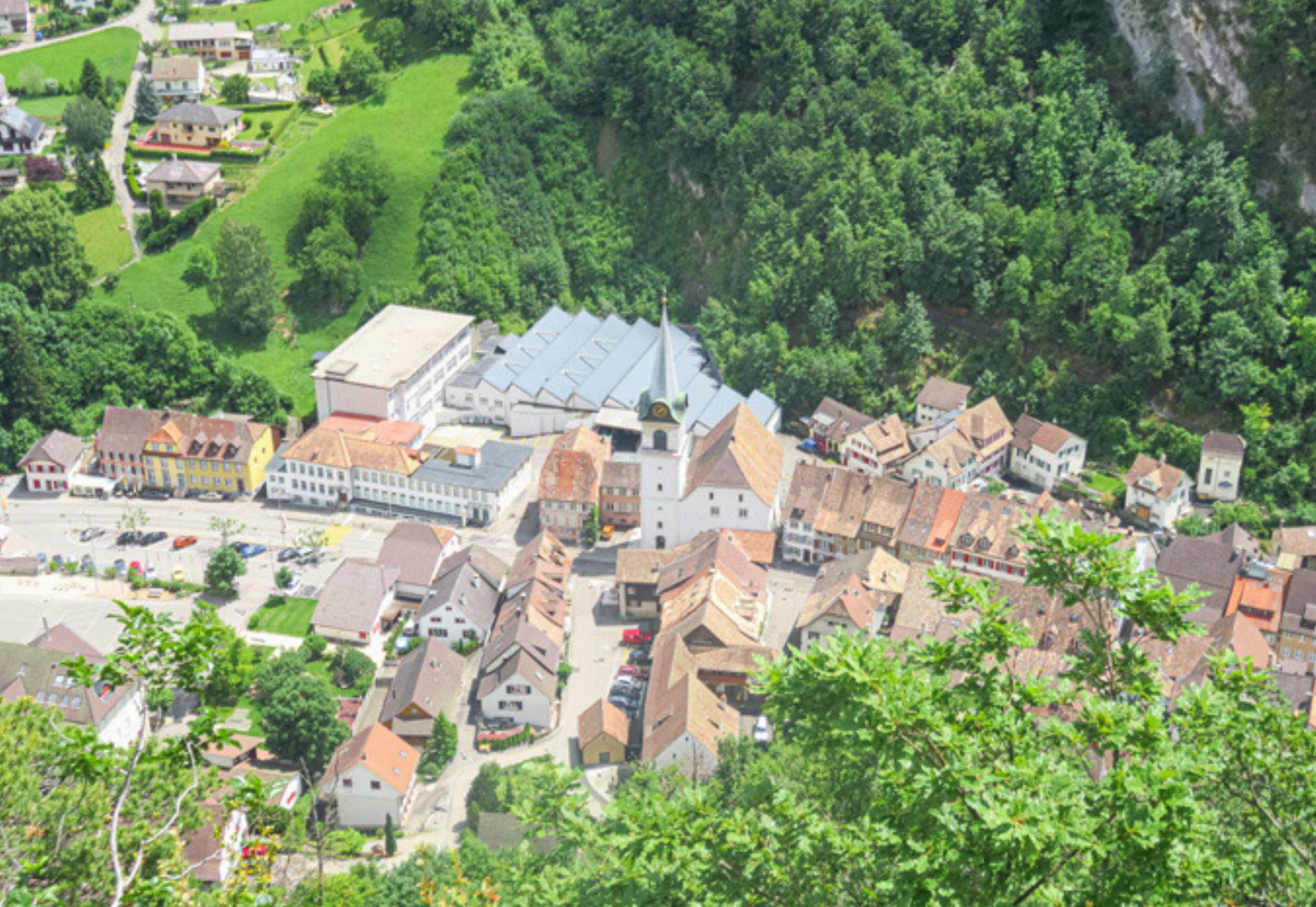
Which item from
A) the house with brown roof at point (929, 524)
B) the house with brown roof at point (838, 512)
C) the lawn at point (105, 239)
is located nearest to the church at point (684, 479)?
the house with brown roof at point (838, 512)

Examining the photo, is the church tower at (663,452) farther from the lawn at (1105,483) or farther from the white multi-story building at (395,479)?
the lawn at (1105,483)

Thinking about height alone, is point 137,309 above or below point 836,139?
below

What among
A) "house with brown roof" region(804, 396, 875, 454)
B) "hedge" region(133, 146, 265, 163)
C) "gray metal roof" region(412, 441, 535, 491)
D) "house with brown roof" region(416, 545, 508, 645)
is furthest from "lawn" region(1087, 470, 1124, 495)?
"hedge" region(133, 146, 265, 163)

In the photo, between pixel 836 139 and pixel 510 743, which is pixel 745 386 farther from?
pixel 510 743

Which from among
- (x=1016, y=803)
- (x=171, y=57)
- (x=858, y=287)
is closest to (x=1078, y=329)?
(x=858, y=287)

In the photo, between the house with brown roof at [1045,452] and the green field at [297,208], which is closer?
the house with brown roof at [1045,452]

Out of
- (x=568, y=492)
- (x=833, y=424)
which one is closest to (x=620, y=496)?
(x=568, y=492)
